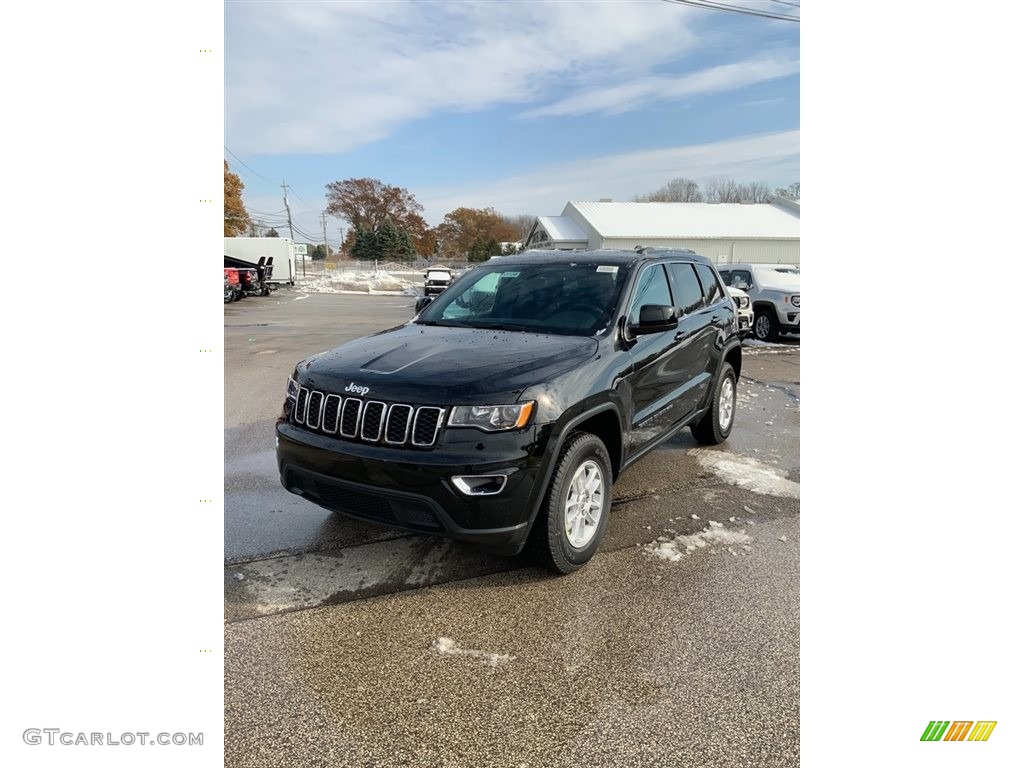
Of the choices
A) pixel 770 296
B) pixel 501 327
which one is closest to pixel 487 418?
pixel 501 327

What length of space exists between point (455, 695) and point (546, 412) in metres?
1.25

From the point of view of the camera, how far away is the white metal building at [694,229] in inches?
1465

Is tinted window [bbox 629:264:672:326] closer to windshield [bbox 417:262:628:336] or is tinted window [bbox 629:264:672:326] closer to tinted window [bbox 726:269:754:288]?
windshield [bbox 417:262:628:336]

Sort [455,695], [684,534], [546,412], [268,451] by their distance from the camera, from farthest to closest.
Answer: [268,451] < [684,534] < [546,412] < [455,695]

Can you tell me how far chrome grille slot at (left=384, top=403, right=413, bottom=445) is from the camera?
288 cm

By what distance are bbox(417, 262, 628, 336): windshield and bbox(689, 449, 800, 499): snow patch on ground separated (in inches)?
73.2

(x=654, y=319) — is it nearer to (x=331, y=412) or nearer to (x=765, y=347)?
(x=331, y=412)

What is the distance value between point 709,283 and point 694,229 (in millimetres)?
34628

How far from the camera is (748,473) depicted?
4969 mm

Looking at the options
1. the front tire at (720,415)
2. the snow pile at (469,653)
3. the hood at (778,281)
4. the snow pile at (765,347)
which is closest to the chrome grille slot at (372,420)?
the snow pile at (469,653)

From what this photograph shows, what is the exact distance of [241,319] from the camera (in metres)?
18.6
